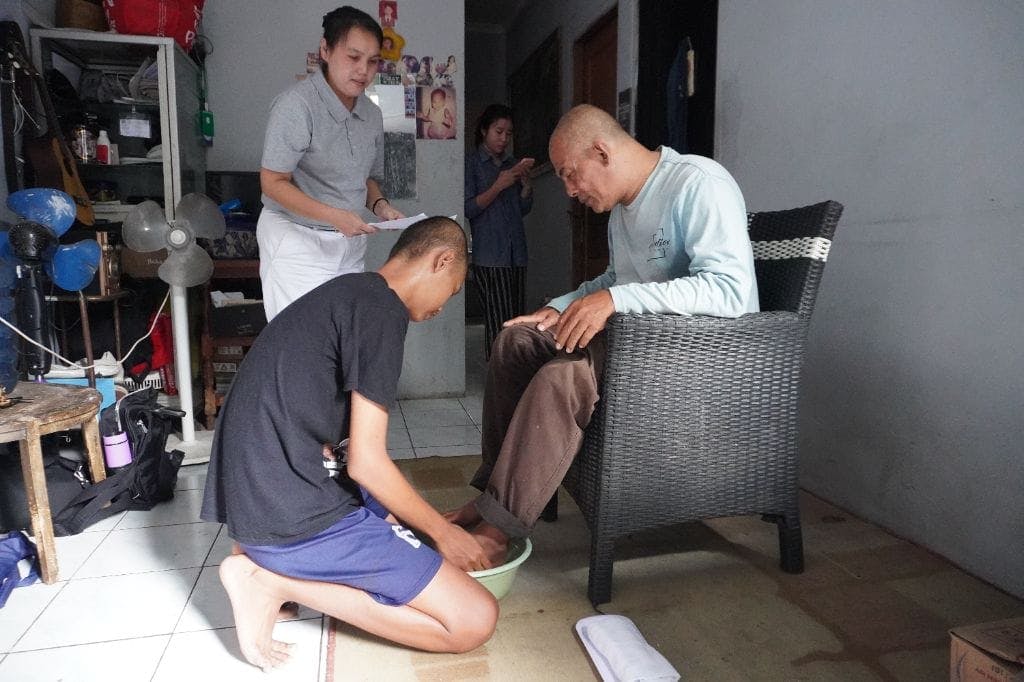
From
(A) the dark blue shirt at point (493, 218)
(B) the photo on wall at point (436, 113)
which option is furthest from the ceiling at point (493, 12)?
(A) the dark blue shirt at point (493, 218)

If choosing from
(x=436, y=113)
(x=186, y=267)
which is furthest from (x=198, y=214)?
(x=436, y=113)

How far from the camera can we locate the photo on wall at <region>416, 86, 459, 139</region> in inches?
138

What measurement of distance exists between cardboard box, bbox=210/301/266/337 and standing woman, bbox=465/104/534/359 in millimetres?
1122

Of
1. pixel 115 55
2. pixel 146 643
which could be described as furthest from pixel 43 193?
pixel 146 643

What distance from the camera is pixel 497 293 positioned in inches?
140

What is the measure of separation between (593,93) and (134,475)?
11.4 ft

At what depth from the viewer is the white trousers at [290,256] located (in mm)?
2234

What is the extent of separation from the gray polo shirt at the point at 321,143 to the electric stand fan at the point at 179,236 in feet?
1.45

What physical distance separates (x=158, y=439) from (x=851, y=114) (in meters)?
2.44

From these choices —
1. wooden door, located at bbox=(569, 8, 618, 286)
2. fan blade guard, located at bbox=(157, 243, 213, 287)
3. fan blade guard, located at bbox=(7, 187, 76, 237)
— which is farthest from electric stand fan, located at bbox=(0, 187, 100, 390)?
wooden door, located at bbox=(569, 8, 618, 286)

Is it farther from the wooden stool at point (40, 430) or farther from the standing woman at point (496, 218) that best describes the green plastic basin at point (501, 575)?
the standing woman at point (496, 218)

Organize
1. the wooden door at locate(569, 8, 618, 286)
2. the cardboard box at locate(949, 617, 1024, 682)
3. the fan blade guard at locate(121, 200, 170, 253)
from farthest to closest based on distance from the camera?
the wooden door at locate(569, 8, 618, 286)
the fan blade guard at locate(121, 200, 170, 253)
the cardboard box at locate(949, 617, 1024, 682)

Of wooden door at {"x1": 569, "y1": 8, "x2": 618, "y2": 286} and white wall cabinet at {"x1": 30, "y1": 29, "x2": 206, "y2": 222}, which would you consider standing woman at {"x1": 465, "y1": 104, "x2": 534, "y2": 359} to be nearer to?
wooden door at {"x1": 569, "y1": 8, "x2": 618, "y2": 286}

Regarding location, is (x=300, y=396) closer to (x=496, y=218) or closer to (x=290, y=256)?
(x=290, y=256)
